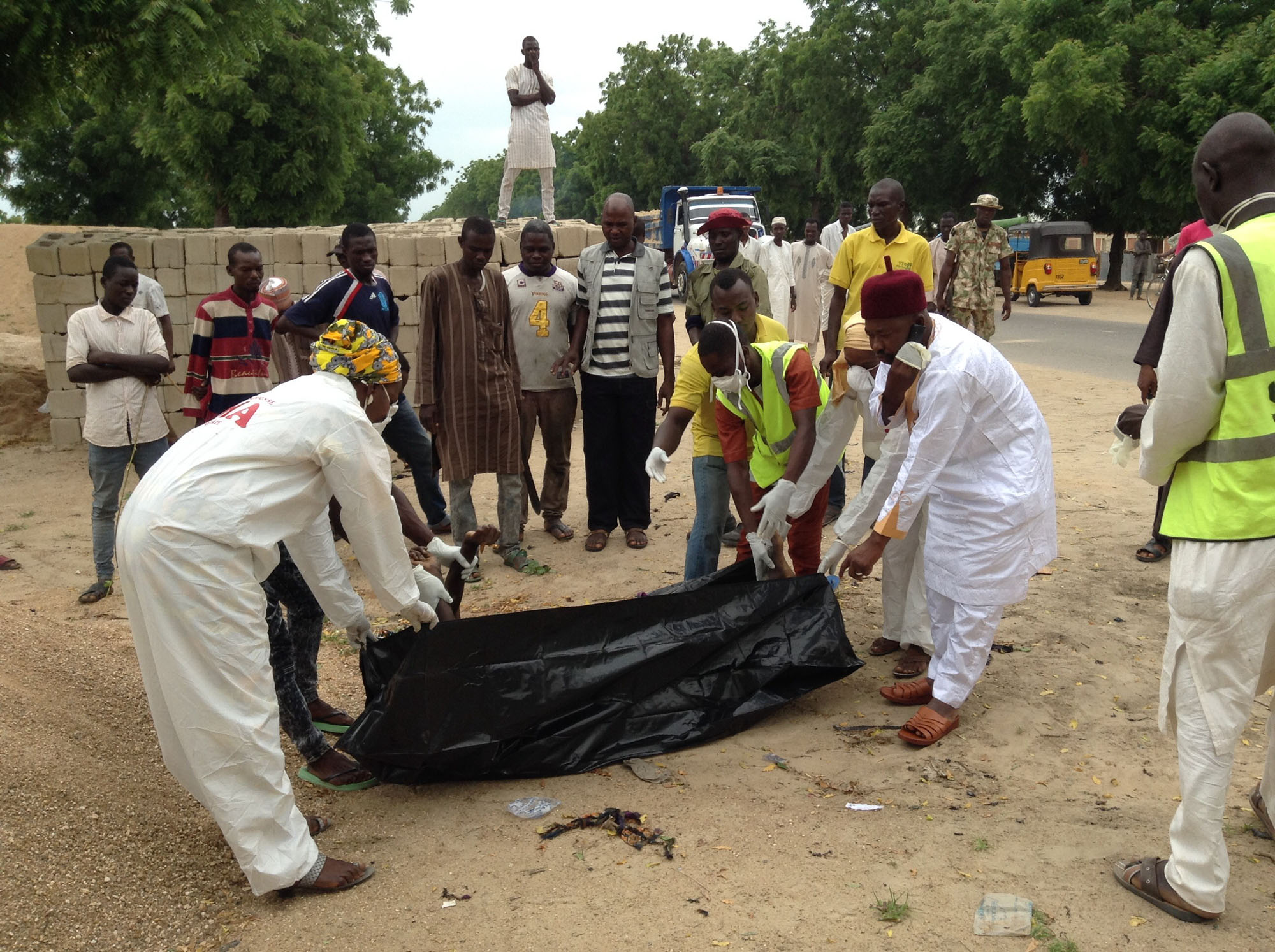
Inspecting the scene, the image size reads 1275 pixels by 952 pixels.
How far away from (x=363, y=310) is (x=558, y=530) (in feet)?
6.11

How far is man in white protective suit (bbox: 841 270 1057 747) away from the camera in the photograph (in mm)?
3615

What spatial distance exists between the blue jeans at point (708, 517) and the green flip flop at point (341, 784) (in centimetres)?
187

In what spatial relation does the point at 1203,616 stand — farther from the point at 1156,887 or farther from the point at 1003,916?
the point at 1003,916

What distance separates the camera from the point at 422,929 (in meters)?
2.88

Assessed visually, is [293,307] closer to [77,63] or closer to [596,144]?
[77,63]

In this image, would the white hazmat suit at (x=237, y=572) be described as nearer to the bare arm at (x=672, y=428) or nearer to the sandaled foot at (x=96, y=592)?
the bare arm at (x=672, y=428)

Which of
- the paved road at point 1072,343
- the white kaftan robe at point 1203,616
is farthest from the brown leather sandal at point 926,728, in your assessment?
the paved road at point 1072,343

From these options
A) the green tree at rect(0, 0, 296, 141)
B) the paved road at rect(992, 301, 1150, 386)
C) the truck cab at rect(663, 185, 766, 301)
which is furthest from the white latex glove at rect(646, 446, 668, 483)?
the truck cab at rect(663, 185, 766, 301)

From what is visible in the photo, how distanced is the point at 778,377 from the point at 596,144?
4920 cm

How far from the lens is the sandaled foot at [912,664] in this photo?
14.7 ft

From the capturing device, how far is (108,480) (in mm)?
6062

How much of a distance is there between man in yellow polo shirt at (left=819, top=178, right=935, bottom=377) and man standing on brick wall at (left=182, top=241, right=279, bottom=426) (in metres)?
3.35

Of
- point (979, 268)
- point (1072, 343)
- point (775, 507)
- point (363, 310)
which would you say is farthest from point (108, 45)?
point (1072, 343)

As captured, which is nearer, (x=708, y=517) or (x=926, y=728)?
(x=926, y=728)
